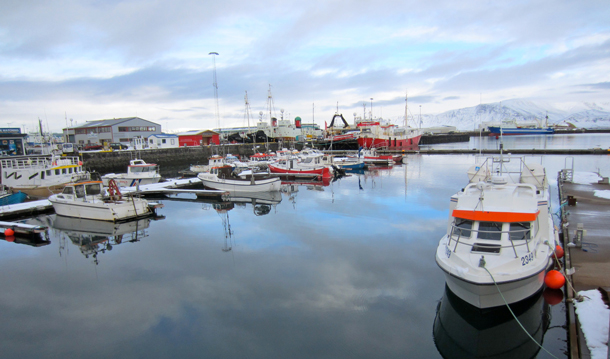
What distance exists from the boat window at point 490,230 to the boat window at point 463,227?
238mm

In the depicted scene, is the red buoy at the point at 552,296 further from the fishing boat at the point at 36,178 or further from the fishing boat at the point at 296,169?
the fishing boat at the point at 36,178

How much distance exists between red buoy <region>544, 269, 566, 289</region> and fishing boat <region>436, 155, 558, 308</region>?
220 mm

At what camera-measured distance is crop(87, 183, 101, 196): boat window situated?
1598 cm

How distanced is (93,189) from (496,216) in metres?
16.8

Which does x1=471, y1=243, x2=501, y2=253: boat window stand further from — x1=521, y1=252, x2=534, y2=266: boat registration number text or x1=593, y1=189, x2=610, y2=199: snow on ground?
x1=593, y1=189, x2=610, y2=199: snow on ground

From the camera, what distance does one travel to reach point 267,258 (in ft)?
35.7

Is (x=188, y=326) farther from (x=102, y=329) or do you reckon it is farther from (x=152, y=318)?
(x=102, y=329)

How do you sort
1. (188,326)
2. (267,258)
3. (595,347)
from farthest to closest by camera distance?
1. (267,258)
2. (188,326)
3. (595,347)

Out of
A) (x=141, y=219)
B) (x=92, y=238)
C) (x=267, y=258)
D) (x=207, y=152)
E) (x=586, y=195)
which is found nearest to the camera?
(x=267, y=258)

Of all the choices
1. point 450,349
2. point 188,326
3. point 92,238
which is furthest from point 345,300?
point 92,238

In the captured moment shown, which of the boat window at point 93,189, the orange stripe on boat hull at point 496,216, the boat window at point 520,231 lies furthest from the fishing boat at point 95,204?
the boat window at point 520,231

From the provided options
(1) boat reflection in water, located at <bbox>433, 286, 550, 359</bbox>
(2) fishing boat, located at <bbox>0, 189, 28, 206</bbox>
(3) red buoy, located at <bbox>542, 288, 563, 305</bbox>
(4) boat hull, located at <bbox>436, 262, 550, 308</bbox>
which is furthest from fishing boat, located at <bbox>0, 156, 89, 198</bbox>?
(3) red buoy, located at <bbox>542, 288, 563, 305</bbox>

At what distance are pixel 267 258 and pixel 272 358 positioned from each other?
16.1 feet

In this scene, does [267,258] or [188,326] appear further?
[267,258]
